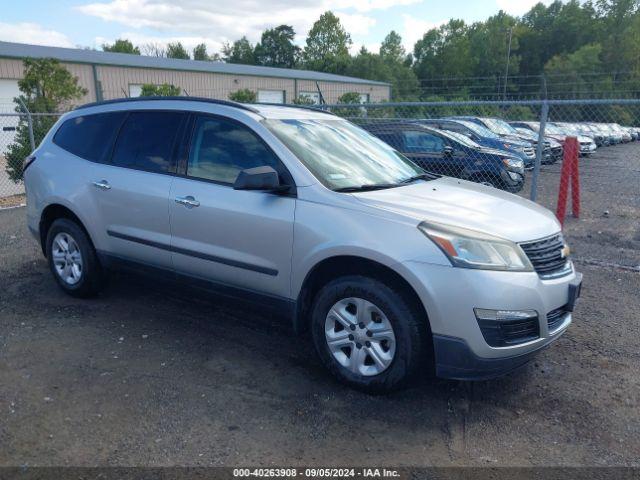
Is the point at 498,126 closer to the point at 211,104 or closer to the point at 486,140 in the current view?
the point at 486,140

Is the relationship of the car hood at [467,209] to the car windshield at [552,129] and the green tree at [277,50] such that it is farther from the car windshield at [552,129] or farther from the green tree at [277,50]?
the green tree at [277,50]

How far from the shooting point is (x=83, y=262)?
197 inches

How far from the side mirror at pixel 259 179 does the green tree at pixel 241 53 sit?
8981 centimetres

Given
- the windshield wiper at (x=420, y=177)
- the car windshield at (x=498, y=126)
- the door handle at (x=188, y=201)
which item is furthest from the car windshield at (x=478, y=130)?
the door handle at (x=188, y=201)

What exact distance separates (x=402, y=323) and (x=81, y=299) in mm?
3411

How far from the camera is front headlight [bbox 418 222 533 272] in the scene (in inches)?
124

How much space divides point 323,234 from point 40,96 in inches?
433

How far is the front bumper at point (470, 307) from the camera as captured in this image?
3.08 metres

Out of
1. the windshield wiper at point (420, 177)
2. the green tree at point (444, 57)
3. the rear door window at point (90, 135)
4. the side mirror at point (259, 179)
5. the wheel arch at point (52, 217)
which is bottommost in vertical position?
the wheel arch at point (52, 217)

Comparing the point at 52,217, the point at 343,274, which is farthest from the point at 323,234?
the point at 52,217

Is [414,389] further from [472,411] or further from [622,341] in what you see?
[622,341]

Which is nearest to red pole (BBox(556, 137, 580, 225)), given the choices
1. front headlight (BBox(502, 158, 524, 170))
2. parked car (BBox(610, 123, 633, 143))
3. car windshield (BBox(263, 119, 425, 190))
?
front headlight (BBox(502, 158, 524, 170))

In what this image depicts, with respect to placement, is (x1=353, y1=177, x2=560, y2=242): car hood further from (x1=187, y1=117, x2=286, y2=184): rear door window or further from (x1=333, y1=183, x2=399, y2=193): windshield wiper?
(x1=187, y1=117, x2=286, y2=184): rear door window

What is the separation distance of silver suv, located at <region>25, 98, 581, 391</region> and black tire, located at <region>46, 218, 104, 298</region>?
2 centimetres
